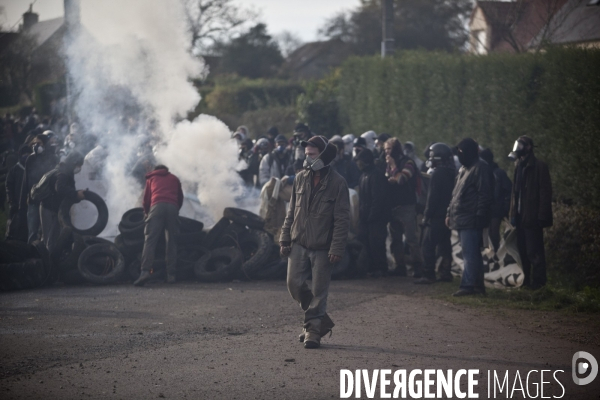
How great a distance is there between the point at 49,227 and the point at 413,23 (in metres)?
55.3

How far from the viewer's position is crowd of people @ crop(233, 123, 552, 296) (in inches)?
450

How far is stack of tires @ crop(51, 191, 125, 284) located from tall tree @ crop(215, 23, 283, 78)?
50.1 metres

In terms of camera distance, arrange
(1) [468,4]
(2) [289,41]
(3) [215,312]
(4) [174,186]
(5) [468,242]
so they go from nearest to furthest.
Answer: (3) [215,312] → (5) [468,242] → (4) [174,186] → (1) [468,4] → (2) [289,41]

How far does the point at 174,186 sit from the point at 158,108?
3849 mm

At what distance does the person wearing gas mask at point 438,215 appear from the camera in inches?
499

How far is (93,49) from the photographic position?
58.7 feet

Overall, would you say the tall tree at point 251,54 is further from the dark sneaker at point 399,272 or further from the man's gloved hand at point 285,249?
the man's gloved hand at point 285,249

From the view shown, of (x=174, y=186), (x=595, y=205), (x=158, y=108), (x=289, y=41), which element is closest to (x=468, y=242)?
(x=595, y=205)

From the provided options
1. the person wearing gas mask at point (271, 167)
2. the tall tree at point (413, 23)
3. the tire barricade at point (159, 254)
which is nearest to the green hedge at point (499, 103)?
the tire barricade at point (159, 254)

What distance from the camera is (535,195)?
1155 cm

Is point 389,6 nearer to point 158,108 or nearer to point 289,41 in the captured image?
point 158,108

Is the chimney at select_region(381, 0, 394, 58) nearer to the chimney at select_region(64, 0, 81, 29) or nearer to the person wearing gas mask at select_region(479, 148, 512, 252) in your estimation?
the chimney at select_region(64, 0, 81, 29)

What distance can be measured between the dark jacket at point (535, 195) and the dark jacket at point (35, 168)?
815 cm

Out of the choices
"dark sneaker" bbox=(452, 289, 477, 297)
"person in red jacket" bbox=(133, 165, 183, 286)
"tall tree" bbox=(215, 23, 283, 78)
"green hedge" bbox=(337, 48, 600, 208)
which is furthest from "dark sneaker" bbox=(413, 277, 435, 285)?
"tall tree" bbox=(215, 23, 283, 78)
